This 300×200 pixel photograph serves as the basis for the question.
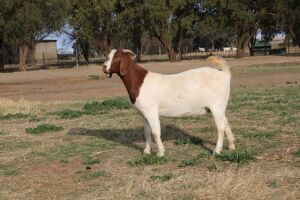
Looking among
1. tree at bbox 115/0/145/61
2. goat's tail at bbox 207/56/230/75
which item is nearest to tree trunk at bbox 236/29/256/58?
tree at bbox 115/0/145/61

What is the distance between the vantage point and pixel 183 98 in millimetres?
8344

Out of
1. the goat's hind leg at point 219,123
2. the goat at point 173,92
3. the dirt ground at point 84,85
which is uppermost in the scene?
the goat at point 173,92

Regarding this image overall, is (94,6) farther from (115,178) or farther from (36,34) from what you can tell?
(115,178)

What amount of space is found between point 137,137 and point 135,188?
424cm

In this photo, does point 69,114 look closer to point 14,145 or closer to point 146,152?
point 14,145

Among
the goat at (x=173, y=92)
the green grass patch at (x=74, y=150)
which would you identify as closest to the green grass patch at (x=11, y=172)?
the green grass patch at (x=74, y=150)

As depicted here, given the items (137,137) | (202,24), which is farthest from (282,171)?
(202,24)

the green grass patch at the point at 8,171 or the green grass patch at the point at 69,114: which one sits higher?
the green grass patch at the point at 69,114

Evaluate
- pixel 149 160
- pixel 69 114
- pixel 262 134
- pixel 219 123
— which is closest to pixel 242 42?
pixel 69 114

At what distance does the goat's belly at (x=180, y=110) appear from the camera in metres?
8.41

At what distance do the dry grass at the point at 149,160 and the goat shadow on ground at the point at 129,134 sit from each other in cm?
2

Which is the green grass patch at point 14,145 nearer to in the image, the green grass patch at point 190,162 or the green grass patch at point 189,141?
the green grass patch at point 189,141

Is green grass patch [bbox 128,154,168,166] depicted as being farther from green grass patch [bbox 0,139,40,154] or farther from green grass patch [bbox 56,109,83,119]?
green grass patch [bbox 56,109,83,119]

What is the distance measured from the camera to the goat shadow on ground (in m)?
10.2
